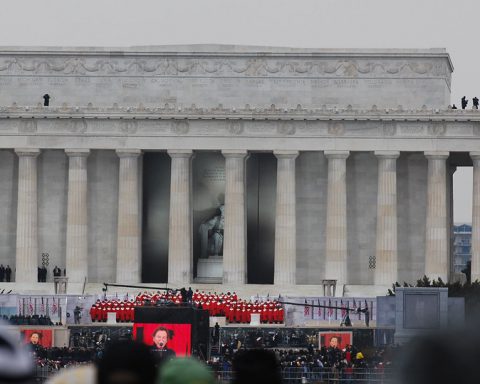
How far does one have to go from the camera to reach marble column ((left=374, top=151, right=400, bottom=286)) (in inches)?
4653

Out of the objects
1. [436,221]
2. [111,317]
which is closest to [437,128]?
[436,221]

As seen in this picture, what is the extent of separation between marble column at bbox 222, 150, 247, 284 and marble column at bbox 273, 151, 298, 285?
2.79 m

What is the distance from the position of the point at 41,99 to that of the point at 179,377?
4591 inches

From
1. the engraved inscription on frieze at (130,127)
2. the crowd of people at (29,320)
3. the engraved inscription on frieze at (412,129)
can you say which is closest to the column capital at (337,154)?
the engraved inscription on frieze at (412,129)

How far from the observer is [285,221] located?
119188mm

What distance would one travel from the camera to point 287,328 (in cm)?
8975

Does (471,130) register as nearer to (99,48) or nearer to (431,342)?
(99,48)

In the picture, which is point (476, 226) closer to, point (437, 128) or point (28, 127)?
point (437, 128)

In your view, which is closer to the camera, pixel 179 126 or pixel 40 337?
pixel 40 337

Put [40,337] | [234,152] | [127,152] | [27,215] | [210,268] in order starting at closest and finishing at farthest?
[40,337] < [234,152] < [127,152] < [27,215] < [210,268]

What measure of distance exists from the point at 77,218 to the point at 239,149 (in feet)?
46.6

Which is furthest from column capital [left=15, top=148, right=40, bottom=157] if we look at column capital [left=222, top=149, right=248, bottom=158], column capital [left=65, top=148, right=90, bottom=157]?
column capital [left=222, top=149, right=248, bottom=158]

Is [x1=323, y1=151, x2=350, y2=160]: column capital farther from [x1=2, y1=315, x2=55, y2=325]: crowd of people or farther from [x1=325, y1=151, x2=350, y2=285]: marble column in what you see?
[x1=2, y1=315, x2=55, y2=325]: crowd of people

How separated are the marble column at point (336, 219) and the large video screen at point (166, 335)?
54.9 metres
